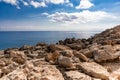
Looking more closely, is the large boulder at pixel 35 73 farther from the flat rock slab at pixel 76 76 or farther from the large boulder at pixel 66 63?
the large boulder at pixel 66 63

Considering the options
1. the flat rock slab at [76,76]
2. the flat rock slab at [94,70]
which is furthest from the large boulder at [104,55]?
the flat rock slab at [76,76]

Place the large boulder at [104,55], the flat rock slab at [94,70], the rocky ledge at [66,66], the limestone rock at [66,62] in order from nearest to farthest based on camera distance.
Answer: the rocky ledge at [66,66] → the flat rock slab at [94,70] → the limestone rock at [66,62] → the large boulder at [104,55]

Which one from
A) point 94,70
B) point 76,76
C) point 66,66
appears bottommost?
point 76,76

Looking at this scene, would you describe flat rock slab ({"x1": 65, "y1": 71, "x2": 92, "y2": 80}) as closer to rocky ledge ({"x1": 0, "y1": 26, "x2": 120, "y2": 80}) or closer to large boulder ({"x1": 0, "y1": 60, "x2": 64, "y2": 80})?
rocky ledge ({"x1": 0, "y1": 26, "x2": 120, "y2": 80})

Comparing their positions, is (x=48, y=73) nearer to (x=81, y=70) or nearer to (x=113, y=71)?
(x=81, y=70)

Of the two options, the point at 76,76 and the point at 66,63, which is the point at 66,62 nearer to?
the point at 66,63

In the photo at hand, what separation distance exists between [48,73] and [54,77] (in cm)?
84

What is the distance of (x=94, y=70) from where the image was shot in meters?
22.8

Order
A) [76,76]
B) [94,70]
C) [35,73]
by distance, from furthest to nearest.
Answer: [94,70]
[76,76]
[35,73]

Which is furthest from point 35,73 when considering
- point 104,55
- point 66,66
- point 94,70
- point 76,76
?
point 104,55

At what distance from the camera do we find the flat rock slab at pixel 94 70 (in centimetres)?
2197

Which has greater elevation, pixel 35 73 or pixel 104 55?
pixel 104 55

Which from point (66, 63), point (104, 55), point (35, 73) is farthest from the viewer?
point (104, 55)

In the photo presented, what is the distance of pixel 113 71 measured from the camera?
81.7 feet
